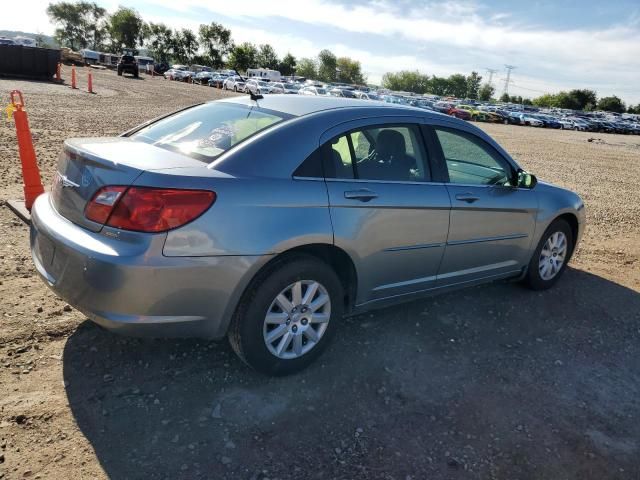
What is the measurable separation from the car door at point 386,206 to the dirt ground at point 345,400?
0.55 m

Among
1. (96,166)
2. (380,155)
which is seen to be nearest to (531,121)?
(380,155)

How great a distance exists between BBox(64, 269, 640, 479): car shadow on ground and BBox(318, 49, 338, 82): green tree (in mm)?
144100

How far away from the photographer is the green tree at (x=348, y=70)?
5659 inches

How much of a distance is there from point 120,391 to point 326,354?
1.37 m

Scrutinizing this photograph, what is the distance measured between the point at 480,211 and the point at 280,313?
1.97 meters

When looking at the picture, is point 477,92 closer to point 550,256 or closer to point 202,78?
point 202,78

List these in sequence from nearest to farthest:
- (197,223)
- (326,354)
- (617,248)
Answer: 1. (197,223)
2. (326,354)
3. (617,248)

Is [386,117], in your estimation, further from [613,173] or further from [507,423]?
[613,173]

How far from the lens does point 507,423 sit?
305cm

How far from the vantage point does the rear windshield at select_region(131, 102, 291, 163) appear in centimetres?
315

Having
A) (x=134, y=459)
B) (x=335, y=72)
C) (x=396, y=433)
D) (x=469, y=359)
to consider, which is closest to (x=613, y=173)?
(x=469, y=359)

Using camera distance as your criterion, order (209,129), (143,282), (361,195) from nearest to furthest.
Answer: (143,282), (361,195), (209,129)

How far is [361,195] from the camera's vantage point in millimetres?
3293

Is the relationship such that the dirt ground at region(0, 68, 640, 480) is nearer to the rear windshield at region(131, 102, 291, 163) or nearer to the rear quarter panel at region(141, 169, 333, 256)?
the rear quarter panel at region(141, 169, 333, 256)
